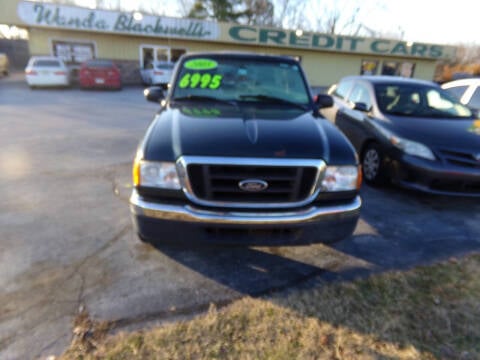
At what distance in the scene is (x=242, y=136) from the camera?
2475 mm

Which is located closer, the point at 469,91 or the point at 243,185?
the point at 243,185

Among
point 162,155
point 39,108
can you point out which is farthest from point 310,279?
point 39,108

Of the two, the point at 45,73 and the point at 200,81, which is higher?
the point at 200,81

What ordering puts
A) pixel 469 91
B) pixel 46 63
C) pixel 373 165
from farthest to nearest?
pixel 46 63
pixel 469 91
pixel 373 165

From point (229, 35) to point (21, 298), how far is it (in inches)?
839

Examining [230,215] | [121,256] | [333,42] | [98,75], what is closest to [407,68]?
[333,42]

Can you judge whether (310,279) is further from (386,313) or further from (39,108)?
(39,108)

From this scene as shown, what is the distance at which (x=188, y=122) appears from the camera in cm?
271

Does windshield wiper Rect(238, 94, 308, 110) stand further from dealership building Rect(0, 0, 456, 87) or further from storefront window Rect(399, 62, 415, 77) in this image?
storefront window Rect(399, 62, 415, 77)

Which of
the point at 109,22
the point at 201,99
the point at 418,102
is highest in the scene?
the point at 109,22

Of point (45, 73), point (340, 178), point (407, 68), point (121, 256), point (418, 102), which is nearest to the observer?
point (340, 178)

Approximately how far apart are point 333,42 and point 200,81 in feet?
76.3

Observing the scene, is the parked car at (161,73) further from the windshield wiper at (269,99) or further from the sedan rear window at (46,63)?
the windshield wiper at (269,99)

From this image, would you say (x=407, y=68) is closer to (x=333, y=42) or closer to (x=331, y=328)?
(x=333, y=42)
